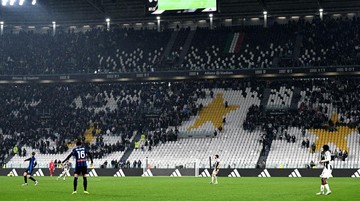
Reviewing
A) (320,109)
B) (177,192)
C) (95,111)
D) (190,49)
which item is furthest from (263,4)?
(177,192)

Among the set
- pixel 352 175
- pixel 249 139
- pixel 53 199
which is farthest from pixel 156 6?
pixel 53 199

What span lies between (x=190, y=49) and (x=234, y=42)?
19.4 ft

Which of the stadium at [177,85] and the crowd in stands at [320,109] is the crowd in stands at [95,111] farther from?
the crowd in stands at [320,109]

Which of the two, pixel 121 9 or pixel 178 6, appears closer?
pixel 178 6

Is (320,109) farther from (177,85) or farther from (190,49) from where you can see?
(190,49)

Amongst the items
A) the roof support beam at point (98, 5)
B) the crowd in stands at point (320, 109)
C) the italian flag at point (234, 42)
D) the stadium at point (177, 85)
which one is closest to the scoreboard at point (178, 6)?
the stadium at point (177, 85)

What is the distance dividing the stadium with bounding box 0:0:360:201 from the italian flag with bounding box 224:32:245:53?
0.65ft

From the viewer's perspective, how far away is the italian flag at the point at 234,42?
87375 mm

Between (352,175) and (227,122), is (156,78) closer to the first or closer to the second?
(227,122)

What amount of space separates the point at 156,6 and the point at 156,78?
21559mm

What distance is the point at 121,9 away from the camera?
89.2m

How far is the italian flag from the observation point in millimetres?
87375

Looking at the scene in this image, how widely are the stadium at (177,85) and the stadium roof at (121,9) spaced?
10.0 inches

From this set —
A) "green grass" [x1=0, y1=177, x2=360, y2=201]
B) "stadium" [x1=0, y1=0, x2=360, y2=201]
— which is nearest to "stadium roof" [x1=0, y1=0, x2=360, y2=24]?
"stadium" [x1=0, y1=0, x2=360, y2=201]
